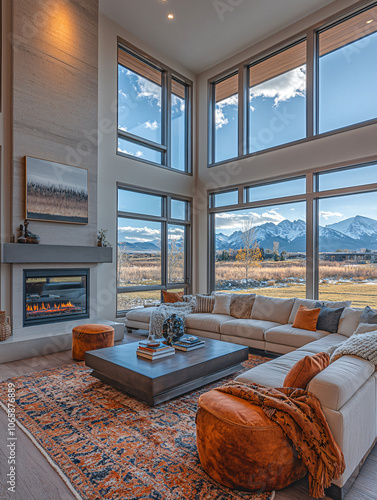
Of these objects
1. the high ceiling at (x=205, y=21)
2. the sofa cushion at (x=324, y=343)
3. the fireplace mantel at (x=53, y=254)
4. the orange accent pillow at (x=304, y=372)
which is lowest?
the sofa cushion at (x=324, y=343)

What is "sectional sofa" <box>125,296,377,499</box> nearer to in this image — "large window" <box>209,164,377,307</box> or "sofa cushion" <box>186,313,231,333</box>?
"sofa cushion" <box>186,313,231,333</box>

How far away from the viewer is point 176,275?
24.1ft

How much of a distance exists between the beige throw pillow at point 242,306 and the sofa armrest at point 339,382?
120 inches

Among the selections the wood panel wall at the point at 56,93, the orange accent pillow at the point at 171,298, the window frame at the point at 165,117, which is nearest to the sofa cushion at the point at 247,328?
the orange accent pillow at the point at 171,298

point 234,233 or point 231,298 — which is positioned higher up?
point 234,233

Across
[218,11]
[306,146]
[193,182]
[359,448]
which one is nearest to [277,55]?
[218,11]

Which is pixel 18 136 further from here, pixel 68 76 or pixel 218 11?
pixel 218 11

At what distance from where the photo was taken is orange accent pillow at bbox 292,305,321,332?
4238mm

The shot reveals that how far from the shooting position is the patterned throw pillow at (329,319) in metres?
4.16

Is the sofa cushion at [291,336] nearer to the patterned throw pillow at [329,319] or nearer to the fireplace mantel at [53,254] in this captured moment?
the patterned throw pillow at [329,319]

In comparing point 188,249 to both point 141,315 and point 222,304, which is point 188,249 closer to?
point 222,304

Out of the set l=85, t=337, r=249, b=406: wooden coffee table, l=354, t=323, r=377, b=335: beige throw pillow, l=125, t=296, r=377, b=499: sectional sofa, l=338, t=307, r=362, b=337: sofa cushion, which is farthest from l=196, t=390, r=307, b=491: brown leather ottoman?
l=338, t=307, r=362, b=337: sofa cushion

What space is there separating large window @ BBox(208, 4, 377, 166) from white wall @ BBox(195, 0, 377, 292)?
16 centimetres

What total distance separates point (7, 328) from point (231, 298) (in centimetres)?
338
